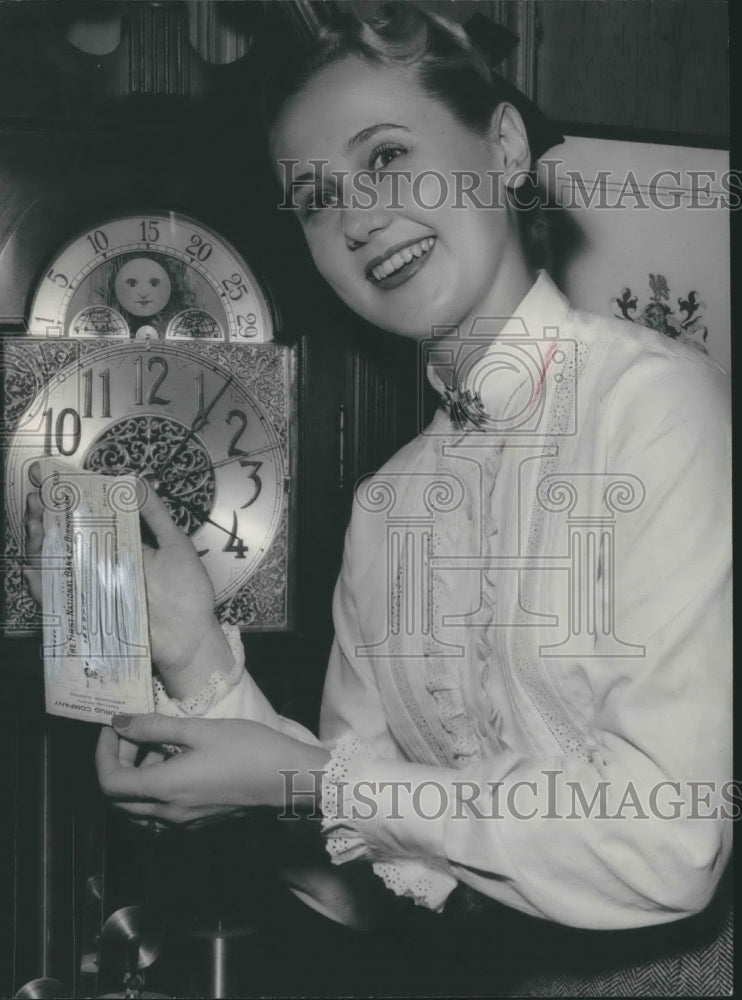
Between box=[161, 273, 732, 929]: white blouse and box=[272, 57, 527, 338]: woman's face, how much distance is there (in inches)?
2.3

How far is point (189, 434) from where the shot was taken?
3.97 feet

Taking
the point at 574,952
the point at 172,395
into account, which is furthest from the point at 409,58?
the point at 574,952

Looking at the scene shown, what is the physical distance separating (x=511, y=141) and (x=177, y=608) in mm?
612

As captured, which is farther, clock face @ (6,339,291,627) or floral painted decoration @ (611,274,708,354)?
floral painted decoration @ (611,274,708,354)

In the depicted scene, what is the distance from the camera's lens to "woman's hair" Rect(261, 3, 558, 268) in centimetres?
120

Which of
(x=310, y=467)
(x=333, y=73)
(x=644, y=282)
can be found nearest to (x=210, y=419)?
(x=310, y=467)

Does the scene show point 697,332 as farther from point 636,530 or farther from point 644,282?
point 636,530

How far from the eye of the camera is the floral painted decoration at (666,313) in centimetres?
130

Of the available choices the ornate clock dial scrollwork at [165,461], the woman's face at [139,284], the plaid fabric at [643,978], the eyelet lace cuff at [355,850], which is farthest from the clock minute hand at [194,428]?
the plaid fabric at [643,978]

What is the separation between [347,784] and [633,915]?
0.31 meters

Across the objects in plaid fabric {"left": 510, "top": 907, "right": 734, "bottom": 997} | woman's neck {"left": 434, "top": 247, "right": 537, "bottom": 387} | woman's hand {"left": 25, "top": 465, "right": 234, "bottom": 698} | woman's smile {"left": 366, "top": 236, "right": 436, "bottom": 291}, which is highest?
woman's smile {"left": 366, "top": 236, "right": 436, "bottom": 291}

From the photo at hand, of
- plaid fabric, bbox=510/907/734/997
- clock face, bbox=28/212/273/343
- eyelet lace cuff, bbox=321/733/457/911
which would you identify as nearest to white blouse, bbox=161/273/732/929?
eyelet lace cuff, bbox=321/733/457/911

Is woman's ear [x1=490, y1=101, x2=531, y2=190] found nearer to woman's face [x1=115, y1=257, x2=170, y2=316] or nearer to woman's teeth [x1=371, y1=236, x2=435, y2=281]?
woman's teeth [x1=371, y1=236, x2=435, y2=281]

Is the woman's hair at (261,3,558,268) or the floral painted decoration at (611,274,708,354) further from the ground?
the woman's hair at (261,3,558,268)
